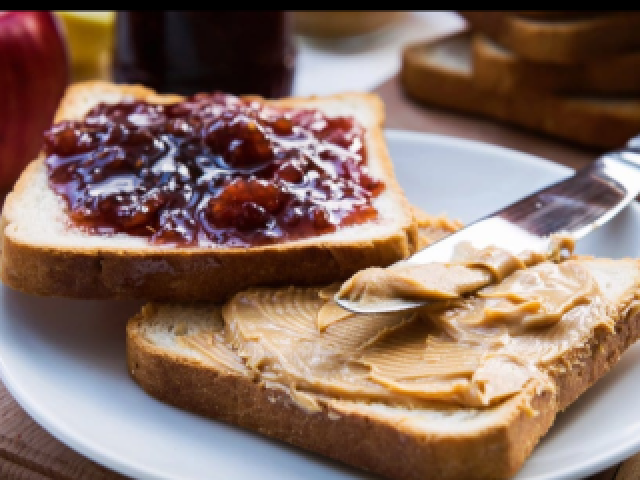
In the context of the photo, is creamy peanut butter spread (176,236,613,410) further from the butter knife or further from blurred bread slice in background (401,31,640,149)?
blurred bread slice in background (401,31,640,149)

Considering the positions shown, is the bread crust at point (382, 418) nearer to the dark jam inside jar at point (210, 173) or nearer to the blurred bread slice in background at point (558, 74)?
the dark jam inside jar at point (210, 173)

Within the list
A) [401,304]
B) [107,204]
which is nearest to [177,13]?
[107,204]

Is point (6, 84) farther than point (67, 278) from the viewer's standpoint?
Yes

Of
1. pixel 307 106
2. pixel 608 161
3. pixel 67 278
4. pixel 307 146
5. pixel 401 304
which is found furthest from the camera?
pixel 307 106

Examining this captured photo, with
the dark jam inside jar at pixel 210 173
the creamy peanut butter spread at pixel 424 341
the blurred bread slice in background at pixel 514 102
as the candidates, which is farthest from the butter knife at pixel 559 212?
the blurred bread slice in background at pixel 514 102

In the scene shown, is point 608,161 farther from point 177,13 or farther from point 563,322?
point 177,13

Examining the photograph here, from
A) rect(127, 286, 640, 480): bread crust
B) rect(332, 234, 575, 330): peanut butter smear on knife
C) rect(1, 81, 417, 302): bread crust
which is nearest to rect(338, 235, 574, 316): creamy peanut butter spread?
rect(332, 234, 575, 330): peanut butter smear on knife
